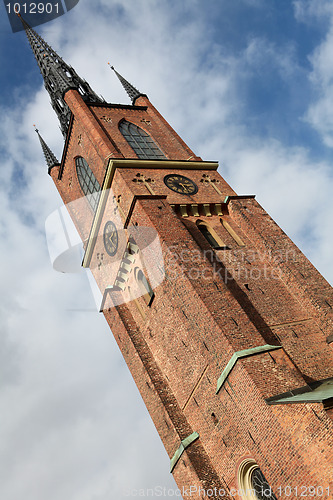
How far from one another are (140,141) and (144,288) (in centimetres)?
813

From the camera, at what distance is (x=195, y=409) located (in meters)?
13.1

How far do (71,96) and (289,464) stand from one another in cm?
1825

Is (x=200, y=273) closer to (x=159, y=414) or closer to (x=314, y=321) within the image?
(x=314, y=321)

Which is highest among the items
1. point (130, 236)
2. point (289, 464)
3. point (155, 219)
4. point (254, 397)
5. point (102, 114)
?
point (102, 114)

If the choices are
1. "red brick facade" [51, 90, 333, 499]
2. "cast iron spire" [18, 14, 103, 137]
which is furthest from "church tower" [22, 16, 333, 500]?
"cast iron spire" [18, 14, 103, 137]

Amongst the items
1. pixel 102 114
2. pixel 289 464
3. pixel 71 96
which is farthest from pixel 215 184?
pixel 289 464

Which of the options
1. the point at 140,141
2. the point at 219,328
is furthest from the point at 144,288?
the point at 140,141

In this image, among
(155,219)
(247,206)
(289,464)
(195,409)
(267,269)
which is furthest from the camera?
(247,206)

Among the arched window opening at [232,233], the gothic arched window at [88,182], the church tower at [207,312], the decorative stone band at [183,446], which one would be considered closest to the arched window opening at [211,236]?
the church tower at [207,312]

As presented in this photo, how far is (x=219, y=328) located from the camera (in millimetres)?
11000

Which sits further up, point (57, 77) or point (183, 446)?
point (57, 77)

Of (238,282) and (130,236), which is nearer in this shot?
(238,282)

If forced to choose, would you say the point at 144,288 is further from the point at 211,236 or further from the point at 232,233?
the point at 232,233

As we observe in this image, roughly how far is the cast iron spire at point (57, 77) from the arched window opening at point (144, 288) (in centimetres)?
1146
